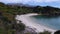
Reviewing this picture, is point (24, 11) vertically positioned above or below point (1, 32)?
above

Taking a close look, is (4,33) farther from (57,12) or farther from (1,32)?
(57,12)

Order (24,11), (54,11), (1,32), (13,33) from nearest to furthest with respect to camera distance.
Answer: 1. (1,32)
2. (13,33)
3. (24,11)
4. (54,11)

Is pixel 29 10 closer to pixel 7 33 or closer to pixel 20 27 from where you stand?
pixel 20 27

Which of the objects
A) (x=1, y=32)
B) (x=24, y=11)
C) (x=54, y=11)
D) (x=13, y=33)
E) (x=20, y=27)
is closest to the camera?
(x=1, y=32)

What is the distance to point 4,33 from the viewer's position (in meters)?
8.91

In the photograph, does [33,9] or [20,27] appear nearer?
[20,27]

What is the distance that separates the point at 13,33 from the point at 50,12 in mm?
51402

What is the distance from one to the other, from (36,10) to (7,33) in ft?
181

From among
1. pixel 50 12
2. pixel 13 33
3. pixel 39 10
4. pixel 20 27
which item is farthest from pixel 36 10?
pixel 13 33

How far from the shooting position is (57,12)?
62.2m

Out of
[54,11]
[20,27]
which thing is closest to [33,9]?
[54,11]

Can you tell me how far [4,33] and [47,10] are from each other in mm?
54617

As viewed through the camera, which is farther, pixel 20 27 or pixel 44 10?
pixel 44 10

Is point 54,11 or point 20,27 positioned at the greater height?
point 54,11
